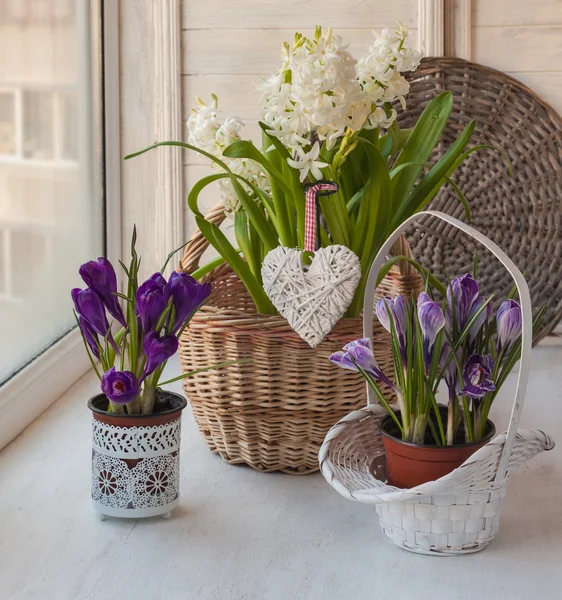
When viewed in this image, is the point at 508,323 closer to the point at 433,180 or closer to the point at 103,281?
the point at 433,180

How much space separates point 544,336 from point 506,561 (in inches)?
34.2

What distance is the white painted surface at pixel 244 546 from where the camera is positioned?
778 mm

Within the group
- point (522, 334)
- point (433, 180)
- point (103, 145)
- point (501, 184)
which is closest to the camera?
point (522, 334)

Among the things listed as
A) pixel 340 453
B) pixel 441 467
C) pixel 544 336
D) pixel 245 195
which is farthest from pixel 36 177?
pixel 544 336

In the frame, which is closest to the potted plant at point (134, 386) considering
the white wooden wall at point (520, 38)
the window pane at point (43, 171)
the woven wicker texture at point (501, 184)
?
the window pane at point (43, 171)

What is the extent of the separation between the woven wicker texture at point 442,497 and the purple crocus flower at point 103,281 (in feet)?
0.84

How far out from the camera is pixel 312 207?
94cm

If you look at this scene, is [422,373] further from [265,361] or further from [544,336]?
[544,336]

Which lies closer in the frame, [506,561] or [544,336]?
[506,561]

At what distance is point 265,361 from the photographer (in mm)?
976

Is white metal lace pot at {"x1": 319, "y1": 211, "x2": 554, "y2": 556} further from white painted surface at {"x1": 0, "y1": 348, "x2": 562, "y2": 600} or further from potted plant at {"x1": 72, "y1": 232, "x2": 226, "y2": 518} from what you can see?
potted plant at {"x1": 72, "y1": 232, "x2": 226, "y2": 518}

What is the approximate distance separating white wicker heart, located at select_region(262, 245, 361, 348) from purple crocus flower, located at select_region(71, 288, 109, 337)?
20 cm

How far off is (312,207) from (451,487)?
0.34 meters

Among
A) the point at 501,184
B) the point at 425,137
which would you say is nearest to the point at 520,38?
the point at 501,184
